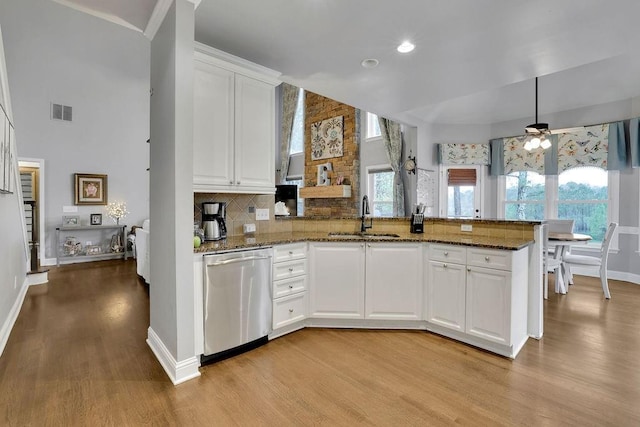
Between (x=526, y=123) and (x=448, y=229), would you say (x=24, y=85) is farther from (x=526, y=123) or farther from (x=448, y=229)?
(x=526, y=123)

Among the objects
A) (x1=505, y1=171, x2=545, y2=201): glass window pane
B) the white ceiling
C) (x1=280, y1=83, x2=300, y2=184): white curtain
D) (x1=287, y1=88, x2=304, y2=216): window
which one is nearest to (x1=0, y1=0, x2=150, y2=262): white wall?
(x1=280, y1=83, x2=300, y2=184): white curtain

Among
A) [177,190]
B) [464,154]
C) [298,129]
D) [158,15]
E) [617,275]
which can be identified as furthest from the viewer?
[298,129]

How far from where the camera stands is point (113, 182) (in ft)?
23.2

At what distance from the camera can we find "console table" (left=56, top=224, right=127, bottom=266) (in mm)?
6391

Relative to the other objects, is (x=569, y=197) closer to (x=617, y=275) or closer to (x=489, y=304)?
(x=617, y=275)

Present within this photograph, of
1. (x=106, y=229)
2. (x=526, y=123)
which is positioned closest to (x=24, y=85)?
(x=106, y=229)

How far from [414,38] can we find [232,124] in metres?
1.69

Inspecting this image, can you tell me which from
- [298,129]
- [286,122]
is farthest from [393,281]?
[286,122]

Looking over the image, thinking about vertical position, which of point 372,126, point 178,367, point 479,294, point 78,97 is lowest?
point 178,367

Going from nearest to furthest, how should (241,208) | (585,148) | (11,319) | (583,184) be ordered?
1. (11,319)
2. (241,208)
3. (585,148)
4. (583,184)

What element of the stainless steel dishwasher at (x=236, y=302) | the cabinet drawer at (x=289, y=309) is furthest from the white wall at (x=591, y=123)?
the stainless steel dishwasher at (x=236, y=302)

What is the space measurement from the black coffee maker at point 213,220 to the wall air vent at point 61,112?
235 inches

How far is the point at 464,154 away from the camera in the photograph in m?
6.14

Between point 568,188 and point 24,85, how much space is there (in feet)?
34.0
